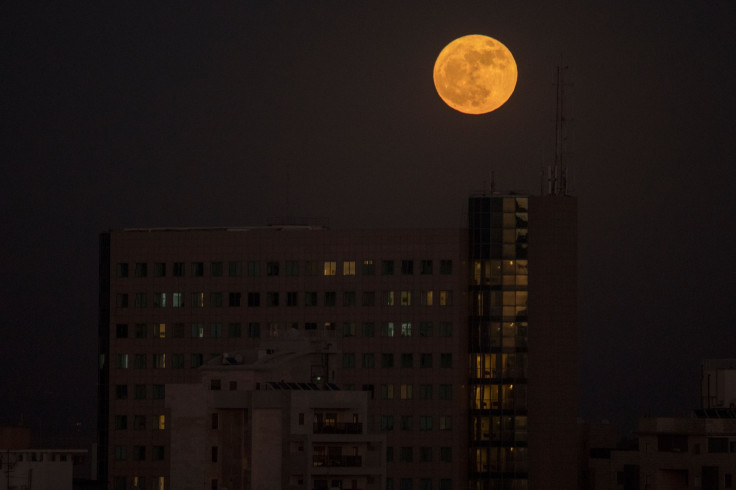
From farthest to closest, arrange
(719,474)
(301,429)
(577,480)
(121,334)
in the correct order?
(121,334)
(577,480)
(719,474)
(301,429)

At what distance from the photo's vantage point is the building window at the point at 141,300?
632ft

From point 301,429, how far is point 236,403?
654cm

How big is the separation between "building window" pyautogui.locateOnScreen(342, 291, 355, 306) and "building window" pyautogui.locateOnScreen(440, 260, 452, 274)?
11.3 metres

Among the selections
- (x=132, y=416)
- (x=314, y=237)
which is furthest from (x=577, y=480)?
(x=132, y=416)

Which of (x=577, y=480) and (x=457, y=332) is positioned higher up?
(x=457, y=332)

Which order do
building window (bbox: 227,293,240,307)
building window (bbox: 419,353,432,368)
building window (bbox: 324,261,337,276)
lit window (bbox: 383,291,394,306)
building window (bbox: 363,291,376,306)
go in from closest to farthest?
1. building window (bbox: 419,353,432,368)
2. lit window (bbox: 383,291,394,306)
3. building window (bbox: 363,291,376,306)
4. building window (bbox: 324,261,337,276)
5. building window (bbox: 227,293,240,307)

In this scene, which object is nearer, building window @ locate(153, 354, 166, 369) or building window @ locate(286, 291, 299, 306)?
building window @ locate(286, 291, 299, 306)

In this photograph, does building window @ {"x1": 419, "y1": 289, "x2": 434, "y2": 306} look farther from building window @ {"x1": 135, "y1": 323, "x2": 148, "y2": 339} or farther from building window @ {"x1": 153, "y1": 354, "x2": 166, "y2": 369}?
building window @ {"x1": 135, "y1": 323, "x2": 148, "y2": 339}

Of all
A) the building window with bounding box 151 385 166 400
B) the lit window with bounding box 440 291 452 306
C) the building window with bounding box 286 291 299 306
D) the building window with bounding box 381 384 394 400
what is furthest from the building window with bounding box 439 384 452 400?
the building window with bounding box 151 385 166 400

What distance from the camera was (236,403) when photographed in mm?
141750

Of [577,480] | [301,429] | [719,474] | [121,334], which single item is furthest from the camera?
[121,334]

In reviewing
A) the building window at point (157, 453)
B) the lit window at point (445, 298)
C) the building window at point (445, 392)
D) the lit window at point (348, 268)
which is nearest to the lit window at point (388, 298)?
the lit window at point (348, 268)

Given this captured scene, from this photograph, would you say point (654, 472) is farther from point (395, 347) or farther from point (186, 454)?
point (186, 454)

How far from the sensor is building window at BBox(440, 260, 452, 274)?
7293 inches
